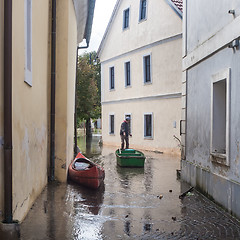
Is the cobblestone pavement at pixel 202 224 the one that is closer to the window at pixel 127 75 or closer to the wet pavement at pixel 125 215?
the wet pavement at pixel 125 215

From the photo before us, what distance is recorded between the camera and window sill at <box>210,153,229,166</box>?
8250 millimetres

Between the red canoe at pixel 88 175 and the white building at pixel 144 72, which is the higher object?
the white building at pixel 144 72

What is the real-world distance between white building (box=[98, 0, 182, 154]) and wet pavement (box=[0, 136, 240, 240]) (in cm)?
1131

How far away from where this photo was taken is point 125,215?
24.6 feet

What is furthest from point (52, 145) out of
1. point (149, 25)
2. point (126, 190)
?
point (149, 25)

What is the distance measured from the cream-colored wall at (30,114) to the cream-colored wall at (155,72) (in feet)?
40.1

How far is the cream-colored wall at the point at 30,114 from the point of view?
6072 mm

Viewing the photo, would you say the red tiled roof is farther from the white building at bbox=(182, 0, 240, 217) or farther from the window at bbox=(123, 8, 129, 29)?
the white building at bbox=(182, 0, 240, 217)

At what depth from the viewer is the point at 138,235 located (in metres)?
6.16

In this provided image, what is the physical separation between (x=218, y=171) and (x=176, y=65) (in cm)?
1352

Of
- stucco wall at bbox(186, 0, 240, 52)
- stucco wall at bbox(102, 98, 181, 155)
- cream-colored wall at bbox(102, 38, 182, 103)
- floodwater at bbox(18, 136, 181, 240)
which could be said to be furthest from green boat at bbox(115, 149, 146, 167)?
cream-colored wall at bbox(102, 38, 182, 103)

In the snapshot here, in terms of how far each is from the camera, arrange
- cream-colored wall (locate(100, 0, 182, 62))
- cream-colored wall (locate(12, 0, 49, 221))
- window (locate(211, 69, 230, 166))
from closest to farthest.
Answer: cream-colored wall (locate(12, 0, 49, 221))
window (locate(211, 69, 230, 166))
cream-colored wall (locate(100, 0, 182, 62))

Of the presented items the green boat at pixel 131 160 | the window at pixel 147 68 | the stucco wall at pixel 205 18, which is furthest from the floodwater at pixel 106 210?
the window at pixel 147 68

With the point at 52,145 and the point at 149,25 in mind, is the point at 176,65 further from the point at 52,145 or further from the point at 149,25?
the point at 52,145
